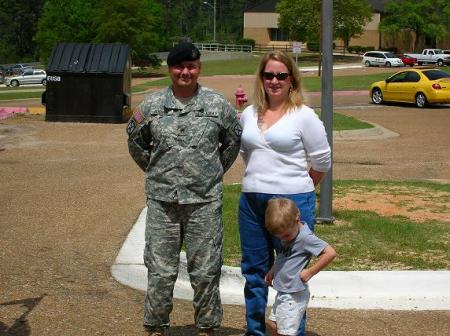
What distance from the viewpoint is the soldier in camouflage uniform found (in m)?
4.77

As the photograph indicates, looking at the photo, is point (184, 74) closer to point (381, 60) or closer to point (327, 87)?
point (327, 87)

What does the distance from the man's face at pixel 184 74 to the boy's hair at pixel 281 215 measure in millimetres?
819

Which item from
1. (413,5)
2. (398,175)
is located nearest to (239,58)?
(413,5)

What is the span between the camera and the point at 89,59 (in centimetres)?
2192

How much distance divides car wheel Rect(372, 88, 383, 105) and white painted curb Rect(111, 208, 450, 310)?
2350 centimetres

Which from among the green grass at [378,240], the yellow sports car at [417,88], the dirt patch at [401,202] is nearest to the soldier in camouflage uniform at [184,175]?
the green grass at [378,240]

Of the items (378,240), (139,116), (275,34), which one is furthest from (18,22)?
(139,116)

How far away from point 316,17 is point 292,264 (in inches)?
2738

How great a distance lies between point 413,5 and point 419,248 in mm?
75239

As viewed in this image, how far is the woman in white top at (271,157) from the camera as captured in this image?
482cm

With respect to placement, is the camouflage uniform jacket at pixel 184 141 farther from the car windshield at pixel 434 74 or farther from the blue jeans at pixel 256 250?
the car windshield at pixel 434 74

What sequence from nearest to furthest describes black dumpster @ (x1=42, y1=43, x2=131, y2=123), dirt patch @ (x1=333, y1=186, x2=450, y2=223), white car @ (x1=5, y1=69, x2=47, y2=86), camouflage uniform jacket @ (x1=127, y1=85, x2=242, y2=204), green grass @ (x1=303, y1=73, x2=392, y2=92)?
camouflage uniform jacket @ (x1=127, y1=85, x2=242, y2=204)
dirt patch @ (x1=333, y1=186, x2=450, y2=223)
black dumpster @ (x1=42, y1=43, x2=131, y2=123)
green grass @ (x1=303, y1=73, x2=392, y2=92)
white car @ (x1=5, y1=69, x2=47, y2=86)

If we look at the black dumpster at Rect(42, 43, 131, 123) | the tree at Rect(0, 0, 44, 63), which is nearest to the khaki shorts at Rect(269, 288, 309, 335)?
the black dumpster at Rect(42, 43, 131, 123)

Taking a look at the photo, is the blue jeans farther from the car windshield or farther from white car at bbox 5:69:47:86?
white car at bbox 5:69:47:86
